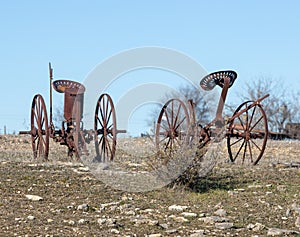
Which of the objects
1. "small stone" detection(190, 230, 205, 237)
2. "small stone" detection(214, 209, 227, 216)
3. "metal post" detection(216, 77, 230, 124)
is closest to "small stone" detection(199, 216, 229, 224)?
"small stone" detection(214, 209, 227, 216)

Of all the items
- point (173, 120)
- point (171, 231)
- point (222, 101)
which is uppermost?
point (222, 101)

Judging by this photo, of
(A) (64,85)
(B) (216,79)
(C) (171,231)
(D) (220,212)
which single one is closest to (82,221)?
(C) (171,231)

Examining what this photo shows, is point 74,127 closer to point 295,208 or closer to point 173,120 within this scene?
point 173,120

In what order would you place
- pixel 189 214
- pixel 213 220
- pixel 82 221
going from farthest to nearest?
pixel 189 214, pixel 213 220, pixel 82 221

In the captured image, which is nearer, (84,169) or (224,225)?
(224,225)

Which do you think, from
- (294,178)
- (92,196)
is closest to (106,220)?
(92,196)

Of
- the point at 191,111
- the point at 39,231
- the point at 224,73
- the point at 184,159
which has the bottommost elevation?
the point at 39,231

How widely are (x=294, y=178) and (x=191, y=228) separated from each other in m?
4.60

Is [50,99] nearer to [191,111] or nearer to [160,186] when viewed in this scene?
[191,111]

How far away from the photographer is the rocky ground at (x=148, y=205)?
21.3ft

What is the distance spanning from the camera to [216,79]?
514 inches

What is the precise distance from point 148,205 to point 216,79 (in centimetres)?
573

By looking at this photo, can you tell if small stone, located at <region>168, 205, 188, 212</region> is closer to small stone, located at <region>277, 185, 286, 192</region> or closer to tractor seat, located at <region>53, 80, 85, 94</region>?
small stone, located at <region>277, 185, 286, 192</region>

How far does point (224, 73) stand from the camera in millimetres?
12961
